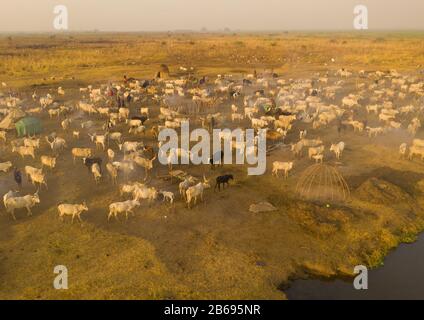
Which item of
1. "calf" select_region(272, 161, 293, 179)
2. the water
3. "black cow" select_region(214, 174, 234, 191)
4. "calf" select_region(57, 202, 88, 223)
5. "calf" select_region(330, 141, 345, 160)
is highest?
"calf" select_region(330, 141, 345, 160)

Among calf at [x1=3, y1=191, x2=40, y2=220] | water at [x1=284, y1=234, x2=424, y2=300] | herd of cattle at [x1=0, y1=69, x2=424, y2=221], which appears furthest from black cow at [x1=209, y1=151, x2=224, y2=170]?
water at [x1=284, y1=234, x2=424, y2=300]

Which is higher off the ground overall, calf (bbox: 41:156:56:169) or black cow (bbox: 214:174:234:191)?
calf (bbox: 41:156:56:169)

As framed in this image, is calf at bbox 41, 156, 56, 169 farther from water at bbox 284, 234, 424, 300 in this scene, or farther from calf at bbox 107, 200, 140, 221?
water at bbox 284, 234, 424, 300

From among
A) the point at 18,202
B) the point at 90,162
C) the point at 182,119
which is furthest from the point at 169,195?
the point at 182,119

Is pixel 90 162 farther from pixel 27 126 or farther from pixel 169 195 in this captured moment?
pixel 27 126

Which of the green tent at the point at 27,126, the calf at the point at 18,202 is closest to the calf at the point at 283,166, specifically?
the calf at the point at 18,202

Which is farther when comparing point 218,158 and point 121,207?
point 218,158
